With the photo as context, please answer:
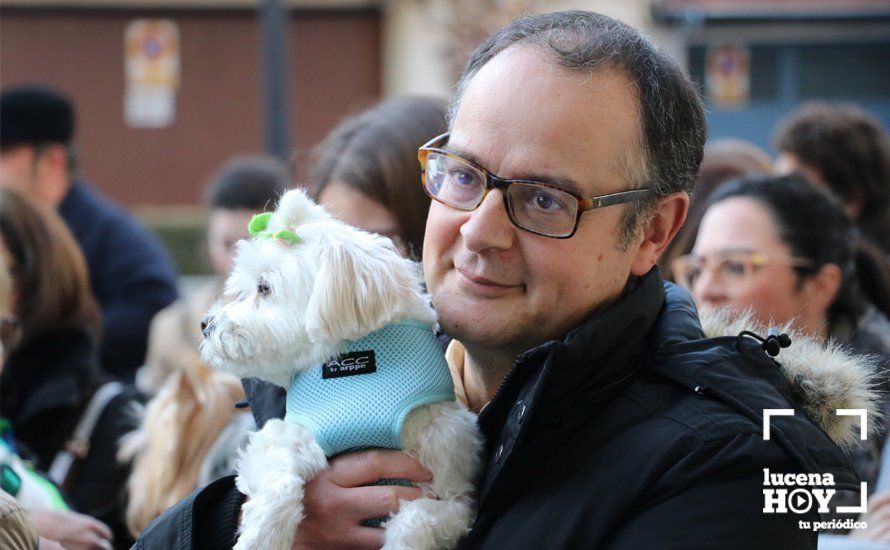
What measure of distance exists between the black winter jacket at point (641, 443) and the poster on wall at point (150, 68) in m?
17.2

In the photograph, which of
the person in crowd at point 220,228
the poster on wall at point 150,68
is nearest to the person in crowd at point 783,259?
the person in crowd at point 220,228

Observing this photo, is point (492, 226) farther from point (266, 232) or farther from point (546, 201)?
point (266, 232)

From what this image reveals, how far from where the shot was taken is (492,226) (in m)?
1.97

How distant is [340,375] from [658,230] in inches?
28.6

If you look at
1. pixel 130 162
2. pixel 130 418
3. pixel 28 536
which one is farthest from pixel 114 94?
pixel 28 536

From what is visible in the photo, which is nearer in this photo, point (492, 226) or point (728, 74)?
point (492, 226)

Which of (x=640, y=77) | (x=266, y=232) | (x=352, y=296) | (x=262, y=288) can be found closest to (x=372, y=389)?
(x=352, y=296)

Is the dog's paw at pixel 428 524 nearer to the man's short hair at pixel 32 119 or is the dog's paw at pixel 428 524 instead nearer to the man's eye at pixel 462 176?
the man's eye at pixel 462 176

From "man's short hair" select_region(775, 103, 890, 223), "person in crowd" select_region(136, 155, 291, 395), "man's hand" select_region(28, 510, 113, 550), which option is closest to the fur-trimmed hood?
"man's hand" select_region(28, 510, 113, 550)

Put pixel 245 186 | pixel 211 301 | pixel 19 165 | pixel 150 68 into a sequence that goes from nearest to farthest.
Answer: pixel 211 301 → pixel 245 186 → pixel 19 165 → pixel 150 68

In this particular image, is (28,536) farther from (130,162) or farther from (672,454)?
(130,162)

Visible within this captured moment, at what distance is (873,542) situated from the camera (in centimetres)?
286

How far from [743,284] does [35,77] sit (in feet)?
55.3

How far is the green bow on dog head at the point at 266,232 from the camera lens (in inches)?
82.7
